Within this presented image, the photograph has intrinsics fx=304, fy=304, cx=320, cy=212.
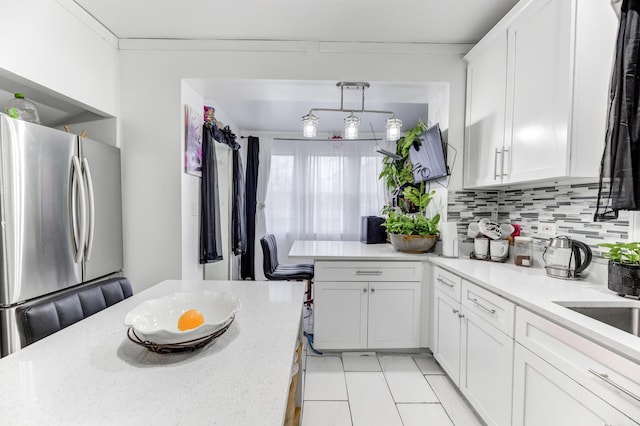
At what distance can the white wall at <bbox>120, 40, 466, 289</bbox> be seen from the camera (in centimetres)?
246

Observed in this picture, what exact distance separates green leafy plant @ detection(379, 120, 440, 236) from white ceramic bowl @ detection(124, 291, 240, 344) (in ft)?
6.21

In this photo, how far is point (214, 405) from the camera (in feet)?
2.11

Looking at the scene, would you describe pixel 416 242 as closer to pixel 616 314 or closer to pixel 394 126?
pixel 394 126

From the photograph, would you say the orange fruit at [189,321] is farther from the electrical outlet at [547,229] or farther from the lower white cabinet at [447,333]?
the electrical outlet at [547,229]

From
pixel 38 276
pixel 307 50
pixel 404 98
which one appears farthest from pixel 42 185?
pixel 404 98

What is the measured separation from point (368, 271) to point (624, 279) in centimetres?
149

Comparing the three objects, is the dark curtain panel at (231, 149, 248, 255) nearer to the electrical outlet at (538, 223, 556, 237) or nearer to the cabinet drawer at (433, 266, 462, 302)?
the cabinet drawer at (433, 266, 462, 302)

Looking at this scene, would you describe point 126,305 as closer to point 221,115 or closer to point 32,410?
point 32,410

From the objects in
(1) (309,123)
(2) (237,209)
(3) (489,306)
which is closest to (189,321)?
(3) (489,306)

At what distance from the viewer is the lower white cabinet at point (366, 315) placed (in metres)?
2.45

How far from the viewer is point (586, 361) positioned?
1047 millimetres

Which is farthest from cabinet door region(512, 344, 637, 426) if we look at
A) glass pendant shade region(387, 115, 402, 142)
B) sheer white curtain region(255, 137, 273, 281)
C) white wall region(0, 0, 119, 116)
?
sheer white curtain region(255, 137, 273, 281)

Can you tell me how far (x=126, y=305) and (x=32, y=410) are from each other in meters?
0.73

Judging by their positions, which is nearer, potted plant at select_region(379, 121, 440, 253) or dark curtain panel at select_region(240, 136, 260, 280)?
potted plant at select_region(379, 121, 440, 253)
